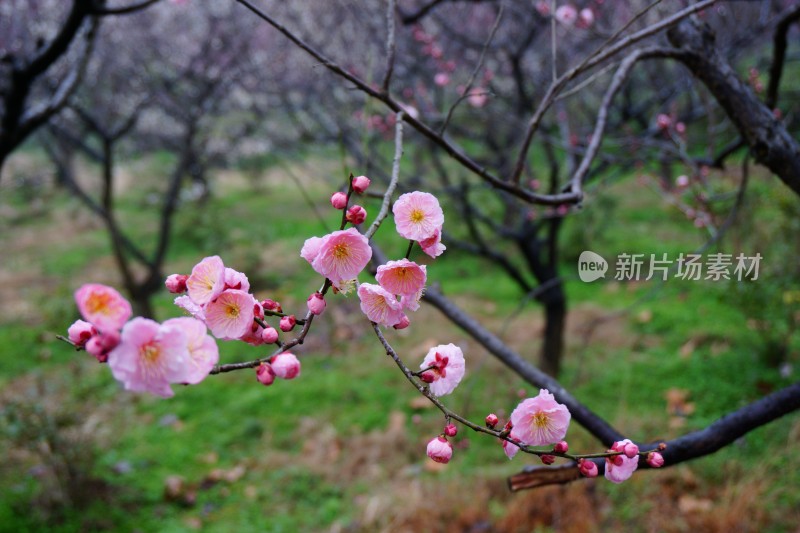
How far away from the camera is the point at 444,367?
769 millimetres

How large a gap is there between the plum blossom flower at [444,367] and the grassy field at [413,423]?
93 centimetres

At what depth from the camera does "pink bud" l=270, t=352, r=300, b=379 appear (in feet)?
1.97

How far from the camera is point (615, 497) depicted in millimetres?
2748

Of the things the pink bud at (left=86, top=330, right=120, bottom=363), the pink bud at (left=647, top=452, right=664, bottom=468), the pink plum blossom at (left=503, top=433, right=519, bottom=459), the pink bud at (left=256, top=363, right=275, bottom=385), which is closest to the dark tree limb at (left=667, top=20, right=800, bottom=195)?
the pink bud at (left=647, top=452, right=664, bottom=468)

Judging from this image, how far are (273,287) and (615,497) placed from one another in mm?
4600

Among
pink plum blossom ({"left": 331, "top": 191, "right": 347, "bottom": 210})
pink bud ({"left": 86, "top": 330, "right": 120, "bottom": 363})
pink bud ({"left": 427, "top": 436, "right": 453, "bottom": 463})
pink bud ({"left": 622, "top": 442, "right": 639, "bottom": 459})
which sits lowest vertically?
pink bud ({"left": 427, "top": 436, "right": 453, "bottom": 463})

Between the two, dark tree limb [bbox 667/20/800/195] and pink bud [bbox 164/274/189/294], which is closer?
pink bud [bbox 164/274/189/294]

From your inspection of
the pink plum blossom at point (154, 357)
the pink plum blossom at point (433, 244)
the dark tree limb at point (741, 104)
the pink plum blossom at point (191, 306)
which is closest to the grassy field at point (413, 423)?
the dark tree limb at point (741, 104)

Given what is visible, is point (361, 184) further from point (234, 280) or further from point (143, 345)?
point (143, 345)

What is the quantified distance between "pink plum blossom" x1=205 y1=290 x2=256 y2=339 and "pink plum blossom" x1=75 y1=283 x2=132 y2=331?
130 mm

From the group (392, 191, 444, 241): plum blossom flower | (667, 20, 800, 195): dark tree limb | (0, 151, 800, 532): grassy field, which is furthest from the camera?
(0, 151, 800, 532): grassy field

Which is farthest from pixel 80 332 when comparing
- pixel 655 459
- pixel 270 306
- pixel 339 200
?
pixel 655 459

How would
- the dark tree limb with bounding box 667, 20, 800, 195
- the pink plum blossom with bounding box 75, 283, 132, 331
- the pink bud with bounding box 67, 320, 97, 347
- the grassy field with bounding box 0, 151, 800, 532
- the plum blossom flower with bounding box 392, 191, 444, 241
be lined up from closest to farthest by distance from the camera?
the pink plum blossom with bounding box 75, 283, 132, 331
the pink bud with bounding box 67, 320, 97, 347
the plum blossom flower with bounding box 392, 191, 444, 241
the dark tree limb with bounding box 667, 20, 800, 195
the grassy field with bounding box 0, 151, 800, 532

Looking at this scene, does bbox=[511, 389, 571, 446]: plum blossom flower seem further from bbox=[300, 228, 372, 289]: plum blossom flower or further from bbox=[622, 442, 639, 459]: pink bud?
bbox=[300, 228, 372, 289]: plum blossom flower
